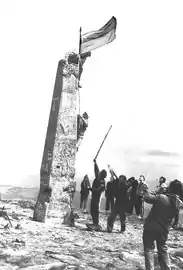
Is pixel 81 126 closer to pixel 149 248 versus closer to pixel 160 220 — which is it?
pixel 160 220

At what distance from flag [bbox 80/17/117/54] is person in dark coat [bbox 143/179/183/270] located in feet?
24.1

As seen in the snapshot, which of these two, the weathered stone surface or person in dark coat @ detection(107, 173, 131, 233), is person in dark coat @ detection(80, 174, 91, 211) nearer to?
the weathered stone surface

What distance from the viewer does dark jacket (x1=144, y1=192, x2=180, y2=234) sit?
17.0 ft

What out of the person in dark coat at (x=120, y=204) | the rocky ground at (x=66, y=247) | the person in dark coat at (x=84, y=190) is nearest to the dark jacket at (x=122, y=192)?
the person in dark coat at (x=120, y=204)

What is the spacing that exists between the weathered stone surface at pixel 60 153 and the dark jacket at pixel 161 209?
511 centimetres

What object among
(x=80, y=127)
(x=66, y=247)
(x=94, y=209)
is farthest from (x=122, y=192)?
(x=66, y=247)

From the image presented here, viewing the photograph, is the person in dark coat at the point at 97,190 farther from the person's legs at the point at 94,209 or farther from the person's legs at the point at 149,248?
the person's legs at the point at 149,248

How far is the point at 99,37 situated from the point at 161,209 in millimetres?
8038

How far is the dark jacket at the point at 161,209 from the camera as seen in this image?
5184 mm

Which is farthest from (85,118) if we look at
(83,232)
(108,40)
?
(83,232)

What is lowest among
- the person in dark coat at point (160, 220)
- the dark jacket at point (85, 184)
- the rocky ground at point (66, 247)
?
the rocky ground at point (66, 247)

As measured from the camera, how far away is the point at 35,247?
272 inches

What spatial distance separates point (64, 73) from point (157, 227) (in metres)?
6.70

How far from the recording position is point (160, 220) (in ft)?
17.0
